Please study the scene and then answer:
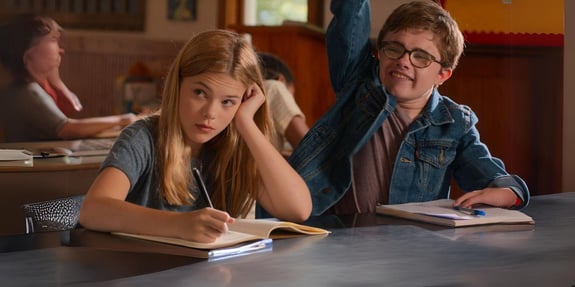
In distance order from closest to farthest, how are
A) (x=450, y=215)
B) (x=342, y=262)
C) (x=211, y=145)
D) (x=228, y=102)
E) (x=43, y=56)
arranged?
(x=342, y=262)
(x=450, y=215)
(x=228, y=102)
(x=211, y=145)
(x=43, y=56)

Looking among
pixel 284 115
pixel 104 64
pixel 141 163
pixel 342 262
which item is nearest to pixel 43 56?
pixel 284 115

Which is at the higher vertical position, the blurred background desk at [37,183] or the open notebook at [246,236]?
the open notebook at [246,236]

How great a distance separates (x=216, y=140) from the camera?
213 centimetres

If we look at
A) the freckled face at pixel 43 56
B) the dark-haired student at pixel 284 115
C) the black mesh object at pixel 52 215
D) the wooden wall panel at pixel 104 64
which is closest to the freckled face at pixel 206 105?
the black mesh object at pixel 52 215

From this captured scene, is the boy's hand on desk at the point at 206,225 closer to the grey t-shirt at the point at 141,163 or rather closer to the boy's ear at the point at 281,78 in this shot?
the grey t-shirt at the point at 141,163

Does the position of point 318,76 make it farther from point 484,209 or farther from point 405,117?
point 484,209

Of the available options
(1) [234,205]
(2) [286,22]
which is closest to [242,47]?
(1) [234,205]

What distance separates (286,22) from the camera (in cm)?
602

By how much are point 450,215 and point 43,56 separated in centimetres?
321

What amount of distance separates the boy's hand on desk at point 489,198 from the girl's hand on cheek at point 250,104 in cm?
46

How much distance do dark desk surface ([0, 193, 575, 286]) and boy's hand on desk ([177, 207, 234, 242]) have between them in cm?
7

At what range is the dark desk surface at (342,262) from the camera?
4.23 feet

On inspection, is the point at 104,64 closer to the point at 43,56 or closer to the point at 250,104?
the point at 43,56

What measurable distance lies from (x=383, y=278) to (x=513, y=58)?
1972mm
